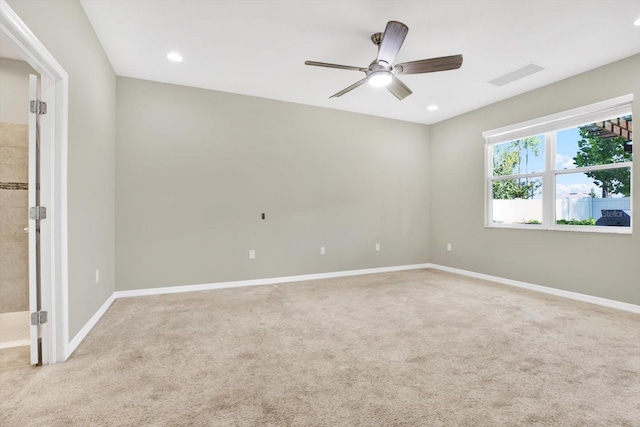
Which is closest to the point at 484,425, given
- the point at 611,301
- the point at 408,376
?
the point at 408,376

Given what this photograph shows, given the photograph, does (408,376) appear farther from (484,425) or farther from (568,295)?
(568,295)

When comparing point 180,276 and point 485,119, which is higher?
point 485,119

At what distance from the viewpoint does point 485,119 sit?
4.82 meters

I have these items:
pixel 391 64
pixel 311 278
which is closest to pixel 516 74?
pixel 391 64

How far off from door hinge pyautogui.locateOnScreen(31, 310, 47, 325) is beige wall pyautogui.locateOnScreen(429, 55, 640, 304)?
5270 millimetres

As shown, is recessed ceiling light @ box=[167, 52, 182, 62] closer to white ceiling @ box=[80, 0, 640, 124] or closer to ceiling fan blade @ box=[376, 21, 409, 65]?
white ceiling @ box=[80, 0, 640, 124]

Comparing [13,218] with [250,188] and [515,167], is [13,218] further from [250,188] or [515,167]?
[515,167]

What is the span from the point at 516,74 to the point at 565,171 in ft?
4.66

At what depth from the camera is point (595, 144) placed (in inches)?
145

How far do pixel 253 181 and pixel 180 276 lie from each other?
5.31 feet

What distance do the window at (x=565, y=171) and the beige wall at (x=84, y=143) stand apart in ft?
16.9

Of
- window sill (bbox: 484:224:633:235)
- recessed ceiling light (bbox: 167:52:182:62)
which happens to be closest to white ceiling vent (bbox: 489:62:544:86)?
window sill (bbox: 484:224:633:235)

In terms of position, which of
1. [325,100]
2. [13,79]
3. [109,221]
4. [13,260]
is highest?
[325,100]

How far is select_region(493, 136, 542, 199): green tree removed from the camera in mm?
4332
